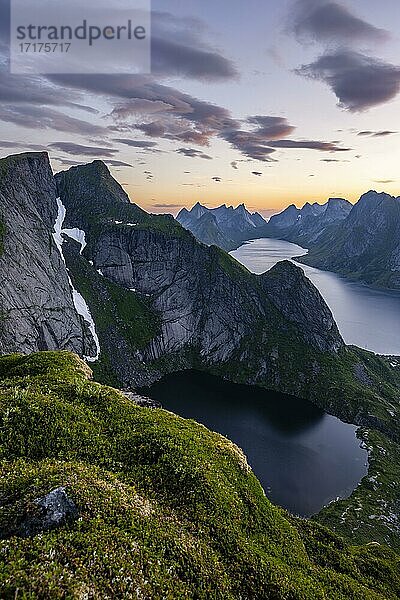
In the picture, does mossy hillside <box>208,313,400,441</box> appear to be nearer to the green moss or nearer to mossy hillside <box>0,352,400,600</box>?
the green moss

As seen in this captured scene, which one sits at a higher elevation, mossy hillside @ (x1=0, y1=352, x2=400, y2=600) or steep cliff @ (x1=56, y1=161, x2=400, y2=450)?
mossy hillside @ (x1=0, y1=352, x2=400, y2=600)

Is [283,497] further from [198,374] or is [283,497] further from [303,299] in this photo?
[303,299]

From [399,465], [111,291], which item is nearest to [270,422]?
[399,465]

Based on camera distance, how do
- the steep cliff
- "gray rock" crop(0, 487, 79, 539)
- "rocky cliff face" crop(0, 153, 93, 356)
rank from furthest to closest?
the steep cliff → "rocky cliff face" crop(0, 153, 93, 356) → "gray rock" crop(0, 487, 79, 539)

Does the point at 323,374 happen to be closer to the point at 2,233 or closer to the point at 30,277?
the point at 30,277

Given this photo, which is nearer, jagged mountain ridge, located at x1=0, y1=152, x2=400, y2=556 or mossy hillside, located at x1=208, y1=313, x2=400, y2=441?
mossy hillside, located at x1=208, y1=313, x2=400, y2=441

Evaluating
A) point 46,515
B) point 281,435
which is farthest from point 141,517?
point 281,435

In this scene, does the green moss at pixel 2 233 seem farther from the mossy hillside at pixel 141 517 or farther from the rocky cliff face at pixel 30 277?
the mossy hillside at pixel 141 517

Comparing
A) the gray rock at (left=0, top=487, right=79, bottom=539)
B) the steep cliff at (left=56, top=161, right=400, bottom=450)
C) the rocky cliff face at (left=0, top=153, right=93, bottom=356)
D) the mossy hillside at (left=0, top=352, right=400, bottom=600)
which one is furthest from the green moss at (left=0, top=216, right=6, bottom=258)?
the gray rock at (left=0, top=487, right=79, bottom=539)
